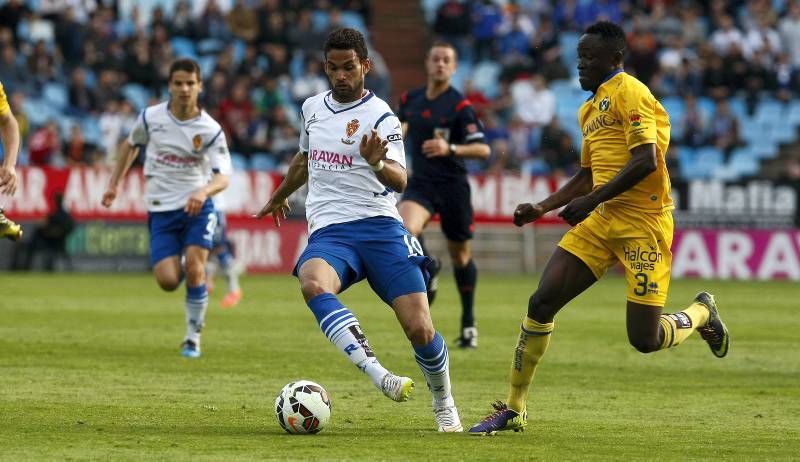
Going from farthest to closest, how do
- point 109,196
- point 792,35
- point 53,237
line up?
point 792,35, point 53,237, point 109,196

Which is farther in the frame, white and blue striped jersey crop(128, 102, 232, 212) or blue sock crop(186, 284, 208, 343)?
white and blue striped jersey crop(128, 102, 232, 212)

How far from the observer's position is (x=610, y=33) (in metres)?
9.06

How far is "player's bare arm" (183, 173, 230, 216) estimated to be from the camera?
12914mm

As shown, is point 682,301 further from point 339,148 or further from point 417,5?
point 417,5

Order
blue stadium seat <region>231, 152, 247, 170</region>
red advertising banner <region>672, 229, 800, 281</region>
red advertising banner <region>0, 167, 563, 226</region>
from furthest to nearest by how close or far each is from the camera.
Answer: blue stadium seat <region>231, 152, 247, 170</region> < red advertising banner <region>0, 167, 563, 226</region> < red advertising banner <region>672, 229, 800, 281</region>

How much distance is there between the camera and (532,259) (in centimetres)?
2822

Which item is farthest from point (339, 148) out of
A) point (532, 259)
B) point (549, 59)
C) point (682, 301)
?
point (549, 59)

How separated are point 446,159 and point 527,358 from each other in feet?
18.4

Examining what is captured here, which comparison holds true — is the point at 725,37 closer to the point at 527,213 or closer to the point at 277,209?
the point at 277,209

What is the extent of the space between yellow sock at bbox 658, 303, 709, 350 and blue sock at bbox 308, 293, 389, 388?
2.16m

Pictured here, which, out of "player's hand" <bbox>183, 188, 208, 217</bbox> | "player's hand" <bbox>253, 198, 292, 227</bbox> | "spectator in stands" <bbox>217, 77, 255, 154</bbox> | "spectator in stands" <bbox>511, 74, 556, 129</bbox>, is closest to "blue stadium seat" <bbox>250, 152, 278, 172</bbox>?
"spectator in stands" <bbox>217, 77, 255, 154</bbox>

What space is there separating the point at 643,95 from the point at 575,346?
20.7 feet

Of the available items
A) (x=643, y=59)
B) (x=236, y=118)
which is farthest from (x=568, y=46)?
(x=236, y=118)

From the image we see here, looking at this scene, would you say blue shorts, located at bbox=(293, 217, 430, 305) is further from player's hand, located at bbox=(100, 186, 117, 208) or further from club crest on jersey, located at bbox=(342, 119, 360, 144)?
player's hand, located at bbox=(100, 186, 117, 208)
